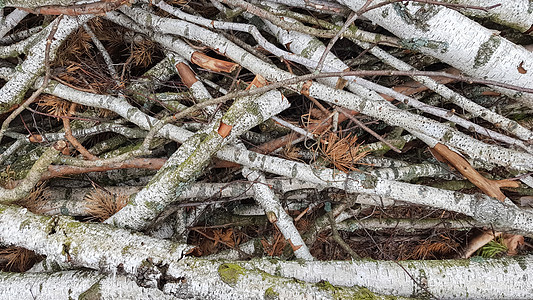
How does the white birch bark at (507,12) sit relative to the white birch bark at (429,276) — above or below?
above

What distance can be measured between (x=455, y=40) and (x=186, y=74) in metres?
1.53

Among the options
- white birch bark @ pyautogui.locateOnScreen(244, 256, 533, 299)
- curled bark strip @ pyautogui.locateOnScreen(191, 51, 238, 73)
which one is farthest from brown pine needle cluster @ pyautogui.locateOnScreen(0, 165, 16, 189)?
white birch bark @ pyautogui.locateOnScreen(244, 256, 533, 299)

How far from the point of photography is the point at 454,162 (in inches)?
80.0

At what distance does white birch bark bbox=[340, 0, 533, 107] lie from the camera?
1714mm

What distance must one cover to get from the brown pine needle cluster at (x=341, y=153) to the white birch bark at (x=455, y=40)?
2.05 ft

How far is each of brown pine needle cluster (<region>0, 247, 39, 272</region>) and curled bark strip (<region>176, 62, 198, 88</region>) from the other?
1.45 metres

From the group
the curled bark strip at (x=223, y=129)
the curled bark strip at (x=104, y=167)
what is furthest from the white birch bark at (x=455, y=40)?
the curled bark strip at (x=104, y=167)

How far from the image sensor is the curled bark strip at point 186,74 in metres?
2.13

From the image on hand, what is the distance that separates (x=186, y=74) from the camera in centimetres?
215

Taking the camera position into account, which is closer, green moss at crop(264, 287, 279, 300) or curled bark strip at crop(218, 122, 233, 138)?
green moss at crop(264, 287, 279, 300)

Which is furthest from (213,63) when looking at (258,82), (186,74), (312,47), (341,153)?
(341,153)

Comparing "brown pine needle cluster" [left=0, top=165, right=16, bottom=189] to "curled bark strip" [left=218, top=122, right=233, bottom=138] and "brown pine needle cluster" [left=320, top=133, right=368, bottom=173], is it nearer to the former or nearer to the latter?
"curled bark strip" [left=218, top=122, right=233, bottom=138]

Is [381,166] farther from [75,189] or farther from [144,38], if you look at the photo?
[75,189]

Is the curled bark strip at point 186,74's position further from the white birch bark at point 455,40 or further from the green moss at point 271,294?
the green moss at point 271,294
